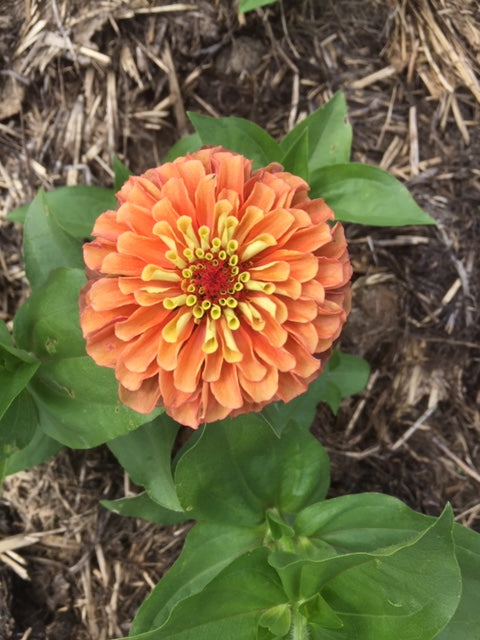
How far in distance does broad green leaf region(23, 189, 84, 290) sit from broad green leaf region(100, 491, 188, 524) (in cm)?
56

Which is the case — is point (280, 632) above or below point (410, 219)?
below

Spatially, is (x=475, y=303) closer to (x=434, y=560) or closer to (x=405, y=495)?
(x=405, y=495)

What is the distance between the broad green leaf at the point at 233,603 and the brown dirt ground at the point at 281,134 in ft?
2.03

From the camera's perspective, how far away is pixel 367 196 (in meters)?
1.68

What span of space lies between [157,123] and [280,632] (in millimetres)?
1411

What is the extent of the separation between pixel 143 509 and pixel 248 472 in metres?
0.31

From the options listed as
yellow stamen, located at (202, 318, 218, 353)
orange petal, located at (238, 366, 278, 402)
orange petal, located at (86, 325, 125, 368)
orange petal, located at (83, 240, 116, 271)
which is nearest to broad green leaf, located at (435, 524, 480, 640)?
orange petal, located at (238, 366, 278, 402)

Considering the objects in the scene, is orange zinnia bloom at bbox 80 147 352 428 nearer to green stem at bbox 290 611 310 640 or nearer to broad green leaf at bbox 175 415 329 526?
broad green leaf at bbox 175 415 329 526

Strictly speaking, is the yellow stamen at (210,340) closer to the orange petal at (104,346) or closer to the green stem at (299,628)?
the orange petal at (104,346)

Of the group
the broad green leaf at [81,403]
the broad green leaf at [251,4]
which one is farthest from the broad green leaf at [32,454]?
Result: the broad green leaf at [251,4]

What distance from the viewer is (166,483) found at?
1.51m

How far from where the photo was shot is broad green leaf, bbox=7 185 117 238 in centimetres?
179

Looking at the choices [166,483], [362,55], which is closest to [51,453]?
[166,483]

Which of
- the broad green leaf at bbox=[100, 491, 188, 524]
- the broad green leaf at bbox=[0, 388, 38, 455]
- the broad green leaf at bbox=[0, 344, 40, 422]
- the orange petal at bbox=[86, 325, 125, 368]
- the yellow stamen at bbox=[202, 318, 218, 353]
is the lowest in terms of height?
the broad green leaf at bbox=[100, 491, 188, 524]
